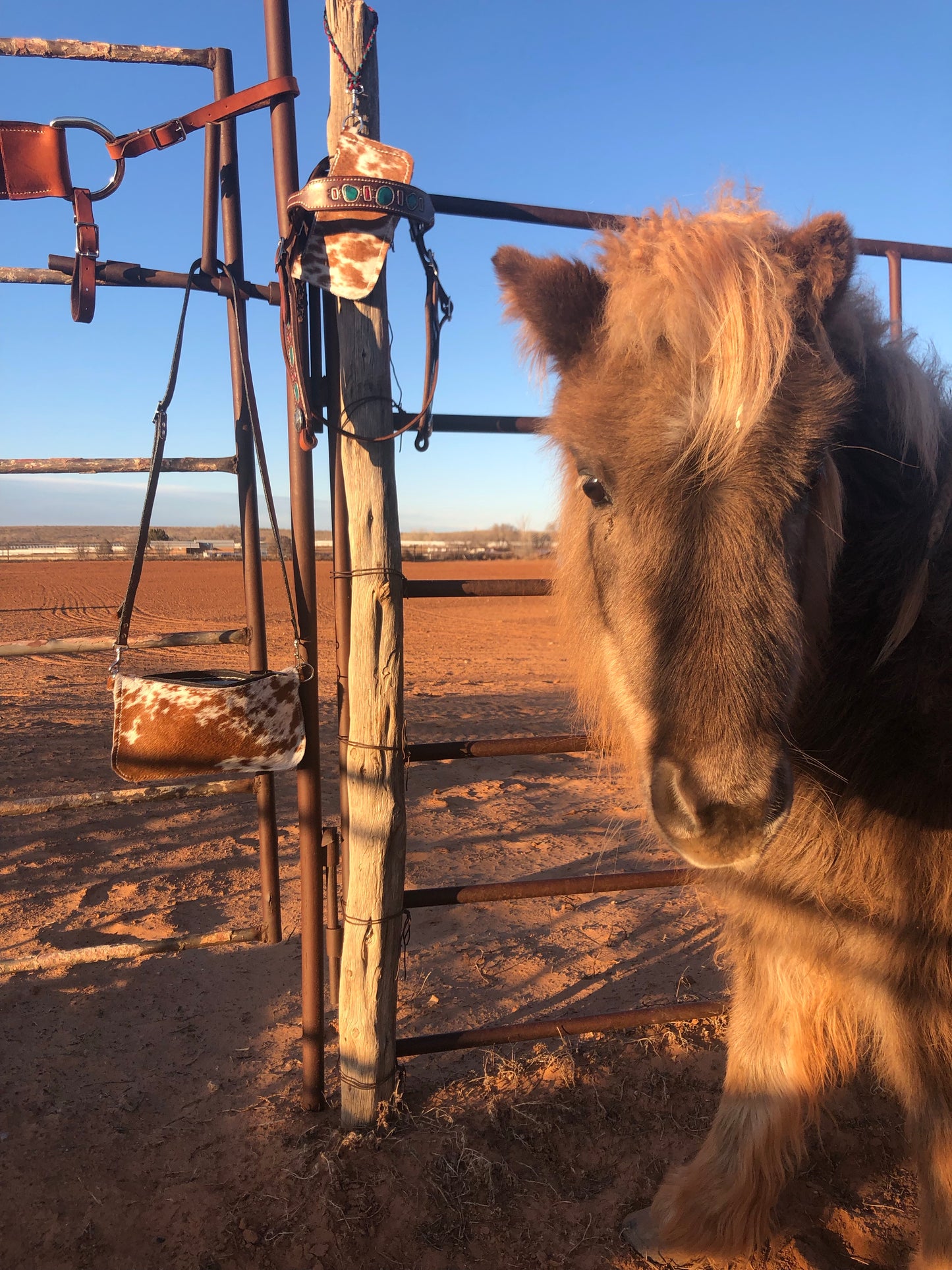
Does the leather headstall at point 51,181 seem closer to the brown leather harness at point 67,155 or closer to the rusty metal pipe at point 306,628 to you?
the brown leather harness at point 67,155

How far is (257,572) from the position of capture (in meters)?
2.43

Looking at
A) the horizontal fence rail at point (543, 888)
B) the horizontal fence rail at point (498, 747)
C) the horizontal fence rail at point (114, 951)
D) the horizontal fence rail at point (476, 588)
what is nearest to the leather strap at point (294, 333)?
the horizontal fence rail at point (476, 588)

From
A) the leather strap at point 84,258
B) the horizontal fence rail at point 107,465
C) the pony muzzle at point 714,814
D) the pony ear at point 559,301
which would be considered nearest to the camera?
the pony muzzle at point 714,814

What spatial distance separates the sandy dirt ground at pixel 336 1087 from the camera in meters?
1.85

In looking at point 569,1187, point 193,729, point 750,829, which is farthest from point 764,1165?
point 193,729

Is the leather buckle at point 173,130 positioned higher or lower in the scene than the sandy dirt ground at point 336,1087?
higher

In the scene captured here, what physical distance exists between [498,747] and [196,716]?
0.86 m

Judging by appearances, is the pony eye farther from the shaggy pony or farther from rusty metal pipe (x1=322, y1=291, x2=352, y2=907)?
rusty metal pipe (x1=322, y1=291, x2=352, y2=907)

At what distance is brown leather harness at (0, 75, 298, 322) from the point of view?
1.92 metres

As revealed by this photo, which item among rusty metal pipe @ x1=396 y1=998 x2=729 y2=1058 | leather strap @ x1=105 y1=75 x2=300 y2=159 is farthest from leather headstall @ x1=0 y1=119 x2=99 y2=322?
rusty metal pipe @ x1=396 y1=998 x2=729 y2=1058

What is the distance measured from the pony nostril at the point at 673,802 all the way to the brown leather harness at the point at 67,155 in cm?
193

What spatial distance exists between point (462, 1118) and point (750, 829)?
158 cm

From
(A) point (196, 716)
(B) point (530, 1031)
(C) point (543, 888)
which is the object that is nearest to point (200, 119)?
(A) point (196, 716)

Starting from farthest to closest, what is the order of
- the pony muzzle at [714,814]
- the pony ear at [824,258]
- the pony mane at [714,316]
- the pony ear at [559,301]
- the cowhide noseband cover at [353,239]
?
the cowhide noseband cover at [353,239] < the pony ear at [559,301] < the pony ear at [824,258] < the pony mane at [714,316] < the pony muzzle at [714,814]
